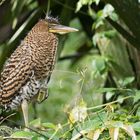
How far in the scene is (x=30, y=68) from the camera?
267cm

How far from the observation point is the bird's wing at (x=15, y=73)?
267cm

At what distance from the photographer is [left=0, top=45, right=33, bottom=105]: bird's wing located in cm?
267

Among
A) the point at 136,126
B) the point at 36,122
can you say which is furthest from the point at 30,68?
the point at 136,126

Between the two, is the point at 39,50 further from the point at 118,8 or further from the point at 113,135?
the point at 113,135

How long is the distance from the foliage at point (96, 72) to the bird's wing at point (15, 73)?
0.54 feet

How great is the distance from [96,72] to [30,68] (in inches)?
27.8

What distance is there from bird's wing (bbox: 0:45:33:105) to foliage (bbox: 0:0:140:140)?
16 centimetres

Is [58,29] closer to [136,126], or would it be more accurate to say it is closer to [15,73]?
[15,73]

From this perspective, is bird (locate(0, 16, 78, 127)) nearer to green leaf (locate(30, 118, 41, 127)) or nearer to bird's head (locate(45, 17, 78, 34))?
bird's head (locate(45, 17, 78, 34))

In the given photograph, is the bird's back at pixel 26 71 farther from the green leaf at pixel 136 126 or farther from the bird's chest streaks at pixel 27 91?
the green leaf at pixel 136 126

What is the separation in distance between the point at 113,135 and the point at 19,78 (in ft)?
3.46

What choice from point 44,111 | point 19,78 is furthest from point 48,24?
point 44,111

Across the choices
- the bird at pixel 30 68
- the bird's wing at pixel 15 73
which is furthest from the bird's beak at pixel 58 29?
the bird's wing at pixel 15 73

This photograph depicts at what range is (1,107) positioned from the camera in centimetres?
276
